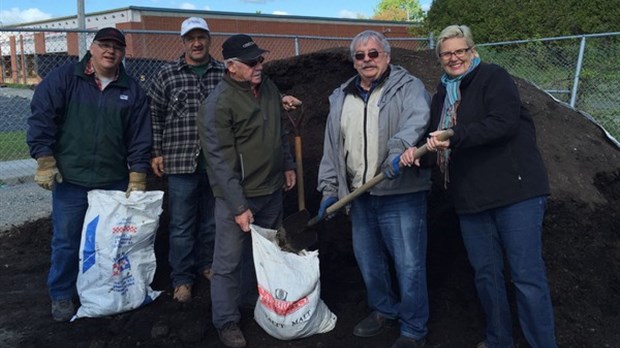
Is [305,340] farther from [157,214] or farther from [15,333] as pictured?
[15,333]

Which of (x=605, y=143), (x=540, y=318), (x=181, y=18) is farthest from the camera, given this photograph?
(x=181, y=18)

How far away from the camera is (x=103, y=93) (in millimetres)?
3910

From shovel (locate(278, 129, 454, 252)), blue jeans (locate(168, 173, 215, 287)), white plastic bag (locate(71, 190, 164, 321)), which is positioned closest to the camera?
shovel (locate(278, 129, 454, 252))

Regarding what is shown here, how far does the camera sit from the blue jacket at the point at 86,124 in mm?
3773

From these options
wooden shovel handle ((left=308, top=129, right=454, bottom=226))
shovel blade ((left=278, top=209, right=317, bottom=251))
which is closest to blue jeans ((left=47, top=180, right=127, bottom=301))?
Answer: shovel blade ((left=278, top=209, right=317, bottom=251))

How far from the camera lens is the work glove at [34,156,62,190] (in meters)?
3.74

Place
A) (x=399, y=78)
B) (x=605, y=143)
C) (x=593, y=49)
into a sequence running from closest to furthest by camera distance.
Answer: (x=399, y=78) → (x=605, y=143) → (x=593, y=49)

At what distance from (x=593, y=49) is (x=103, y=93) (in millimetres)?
7681

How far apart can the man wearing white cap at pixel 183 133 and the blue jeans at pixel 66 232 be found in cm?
39

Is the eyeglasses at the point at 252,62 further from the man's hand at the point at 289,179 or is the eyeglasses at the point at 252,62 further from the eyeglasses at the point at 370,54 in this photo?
the man's hand at the point at 289,179

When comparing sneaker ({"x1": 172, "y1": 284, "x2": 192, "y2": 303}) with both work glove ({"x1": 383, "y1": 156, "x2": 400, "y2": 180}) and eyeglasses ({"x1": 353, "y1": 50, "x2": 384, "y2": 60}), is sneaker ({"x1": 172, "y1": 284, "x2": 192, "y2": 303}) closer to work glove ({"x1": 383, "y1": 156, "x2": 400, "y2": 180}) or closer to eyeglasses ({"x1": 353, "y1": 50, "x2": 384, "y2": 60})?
work glove ({"x1": 383, "y1": 156, "x2": 400, "y2": 180})

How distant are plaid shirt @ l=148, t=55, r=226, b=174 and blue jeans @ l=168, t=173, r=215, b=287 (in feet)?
0.45

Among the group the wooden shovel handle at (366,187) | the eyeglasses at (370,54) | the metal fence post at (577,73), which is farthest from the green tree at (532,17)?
the wooden shovel handle at (366,187)

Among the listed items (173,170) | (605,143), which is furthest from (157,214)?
(605,143)
